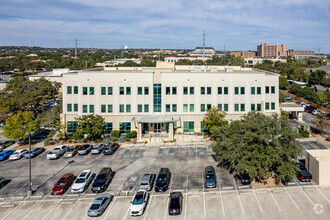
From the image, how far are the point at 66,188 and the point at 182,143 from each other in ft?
76.2

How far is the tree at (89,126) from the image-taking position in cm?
4512

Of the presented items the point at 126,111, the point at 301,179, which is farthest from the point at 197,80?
the point at 301,179

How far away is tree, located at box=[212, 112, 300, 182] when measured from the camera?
28.0m

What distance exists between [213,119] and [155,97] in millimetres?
12977

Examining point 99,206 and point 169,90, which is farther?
point 169,90

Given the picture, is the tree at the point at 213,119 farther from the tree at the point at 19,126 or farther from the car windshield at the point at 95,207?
the tree at the point at 19,126

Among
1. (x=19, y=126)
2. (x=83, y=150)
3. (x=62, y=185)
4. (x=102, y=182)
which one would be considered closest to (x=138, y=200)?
(x=102, y=182)

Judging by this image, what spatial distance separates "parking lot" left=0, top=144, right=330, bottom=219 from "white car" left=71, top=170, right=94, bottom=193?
0.62m

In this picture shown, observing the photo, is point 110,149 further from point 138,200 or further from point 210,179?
point 210,179

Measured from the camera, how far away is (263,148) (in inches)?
1125

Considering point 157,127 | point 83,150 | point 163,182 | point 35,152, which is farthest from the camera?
point 157,127

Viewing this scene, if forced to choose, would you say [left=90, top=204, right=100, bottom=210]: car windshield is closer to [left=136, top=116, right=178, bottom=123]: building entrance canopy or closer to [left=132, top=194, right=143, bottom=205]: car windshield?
[left=132, top=194, right=143, bottom=205]: car windshield

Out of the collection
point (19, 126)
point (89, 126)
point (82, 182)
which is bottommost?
point (82, 182)

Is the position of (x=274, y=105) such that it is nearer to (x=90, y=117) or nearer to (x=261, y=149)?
(x=261, y=149)
